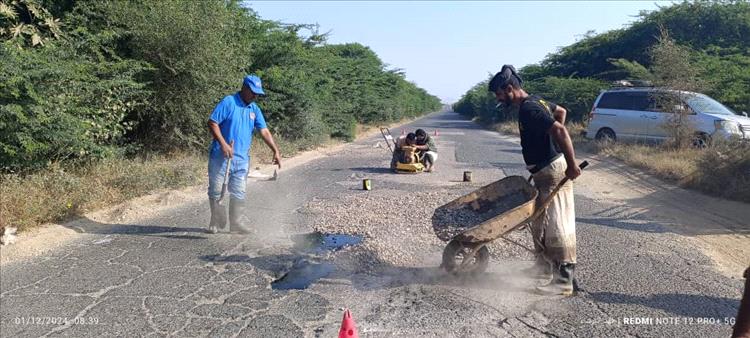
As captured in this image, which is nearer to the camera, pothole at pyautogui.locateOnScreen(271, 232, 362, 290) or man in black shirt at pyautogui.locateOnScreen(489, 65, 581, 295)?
man in black shirt at pyautogui.locateOnScreen(489, 65, 581, 295)

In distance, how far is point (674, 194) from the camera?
30.0ft

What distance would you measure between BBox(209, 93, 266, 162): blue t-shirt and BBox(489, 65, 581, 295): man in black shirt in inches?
125

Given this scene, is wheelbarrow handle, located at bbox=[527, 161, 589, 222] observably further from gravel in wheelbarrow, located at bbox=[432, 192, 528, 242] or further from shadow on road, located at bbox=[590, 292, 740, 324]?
shadow on road, located at bbox=[590, 292, 740, 324]

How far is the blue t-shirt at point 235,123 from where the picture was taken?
6.21m

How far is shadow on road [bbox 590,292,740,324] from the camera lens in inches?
160

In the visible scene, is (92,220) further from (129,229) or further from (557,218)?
(557,218)

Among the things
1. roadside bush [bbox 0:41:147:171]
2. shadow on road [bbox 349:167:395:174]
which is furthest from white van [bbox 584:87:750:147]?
roadside bush [bbox 0:41:147:171]

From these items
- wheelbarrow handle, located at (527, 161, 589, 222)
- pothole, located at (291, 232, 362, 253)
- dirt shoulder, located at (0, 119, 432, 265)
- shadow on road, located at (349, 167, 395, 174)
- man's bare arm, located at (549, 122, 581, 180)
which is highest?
man's bare arm, located at (549, 122, 581, 180)

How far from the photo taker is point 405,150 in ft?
39.8

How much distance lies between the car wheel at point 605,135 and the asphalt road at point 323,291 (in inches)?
403

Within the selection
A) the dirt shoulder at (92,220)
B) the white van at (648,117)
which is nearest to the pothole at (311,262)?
the dirt shoulder at (92,220)

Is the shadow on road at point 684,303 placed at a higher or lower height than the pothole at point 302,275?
lower

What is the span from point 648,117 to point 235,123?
13.3m

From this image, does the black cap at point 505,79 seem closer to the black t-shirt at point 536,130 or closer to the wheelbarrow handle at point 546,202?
the black t-shirt at point 536,130
